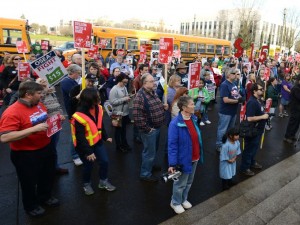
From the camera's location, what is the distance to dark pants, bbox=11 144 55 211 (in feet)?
10.8

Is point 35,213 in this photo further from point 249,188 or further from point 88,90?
point 249,188

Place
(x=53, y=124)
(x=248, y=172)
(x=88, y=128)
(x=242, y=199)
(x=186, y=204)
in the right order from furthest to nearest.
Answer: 1. (x=248, y=172)
2. (x=242, y=199)
3. (x=186, y=204)
4. (x=88, y=128)
5. (x=53, y=124)

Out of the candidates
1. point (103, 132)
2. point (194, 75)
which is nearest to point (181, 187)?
point (103, 132)

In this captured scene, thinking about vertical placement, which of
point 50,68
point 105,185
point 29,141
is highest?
point 50,68

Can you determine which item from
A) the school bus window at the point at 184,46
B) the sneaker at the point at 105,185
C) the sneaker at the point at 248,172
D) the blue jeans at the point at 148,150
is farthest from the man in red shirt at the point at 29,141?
the school bus window at the point at 184,46

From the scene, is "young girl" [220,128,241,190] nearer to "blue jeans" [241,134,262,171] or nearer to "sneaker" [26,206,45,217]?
"blue jeans" [241,134,262,171]

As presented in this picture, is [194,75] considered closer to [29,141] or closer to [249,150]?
[249,150]

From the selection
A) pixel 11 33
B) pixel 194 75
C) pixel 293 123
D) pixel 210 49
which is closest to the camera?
pixel 194 75

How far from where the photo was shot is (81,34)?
5.27m

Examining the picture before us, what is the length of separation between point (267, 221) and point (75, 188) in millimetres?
2964

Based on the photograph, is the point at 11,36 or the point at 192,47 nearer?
the point at 11,36

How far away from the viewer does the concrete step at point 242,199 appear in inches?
146

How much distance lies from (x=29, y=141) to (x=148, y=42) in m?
17.3

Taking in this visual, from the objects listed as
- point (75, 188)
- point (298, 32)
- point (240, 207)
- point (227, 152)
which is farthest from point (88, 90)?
point (298, 32)
